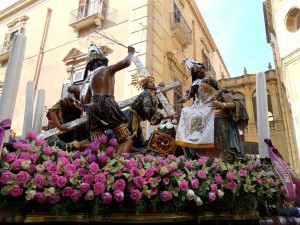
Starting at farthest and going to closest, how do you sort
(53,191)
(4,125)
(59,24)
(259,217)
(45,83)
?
(59,24) → (45,83) → (259,217) → (4,125) → (53,191)

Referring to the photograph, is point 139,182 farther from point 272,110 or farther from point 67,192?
point 272,110

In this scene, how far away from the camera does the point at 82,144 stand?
9.48 ft

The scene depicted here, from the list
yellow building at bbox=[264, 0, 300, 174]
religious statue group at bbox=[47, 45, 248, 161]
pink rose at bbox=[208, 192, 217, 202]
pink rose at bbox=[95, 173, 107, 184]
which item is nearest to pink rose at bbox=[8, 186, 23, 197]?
pink rose at bbox=[95, 173, 107, 184]

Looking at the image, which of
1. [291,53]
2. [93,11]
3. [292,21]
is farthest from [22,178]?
[292,21]

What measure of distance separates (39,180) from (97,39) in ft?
25.2

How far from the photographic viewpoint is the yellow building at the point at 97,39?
843cm

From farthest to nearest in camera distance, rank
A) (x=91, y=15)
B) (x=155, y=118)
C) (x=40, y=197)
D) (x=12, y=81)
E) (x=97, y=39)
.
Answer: (x=91, y=15), (x=97, y=39), (x=155, y=118), (x=12, y=81), (x=40, y=197)

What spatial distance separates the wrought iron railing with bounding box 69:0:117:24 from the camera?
9.44 meters

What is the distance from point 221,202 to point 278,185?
630 mm

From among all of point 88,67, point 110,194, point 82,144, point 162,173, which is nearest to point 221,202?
point 162,173

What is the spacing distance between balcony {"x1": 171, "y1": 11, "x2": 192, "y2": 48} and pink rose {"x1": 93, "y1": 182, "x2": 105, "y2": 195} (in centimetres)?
899

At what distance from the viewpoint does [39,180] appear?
1.95 metres

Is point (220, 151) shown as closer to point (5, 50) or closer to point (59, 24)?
point (59, 24)

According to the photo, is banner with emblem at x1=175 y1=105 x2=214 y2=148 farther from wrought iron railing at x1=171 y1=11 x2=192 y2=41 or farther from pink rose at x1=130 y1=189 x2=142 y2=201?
wrought iron railing at x1=171 y1=11 x2=192 y2=41
